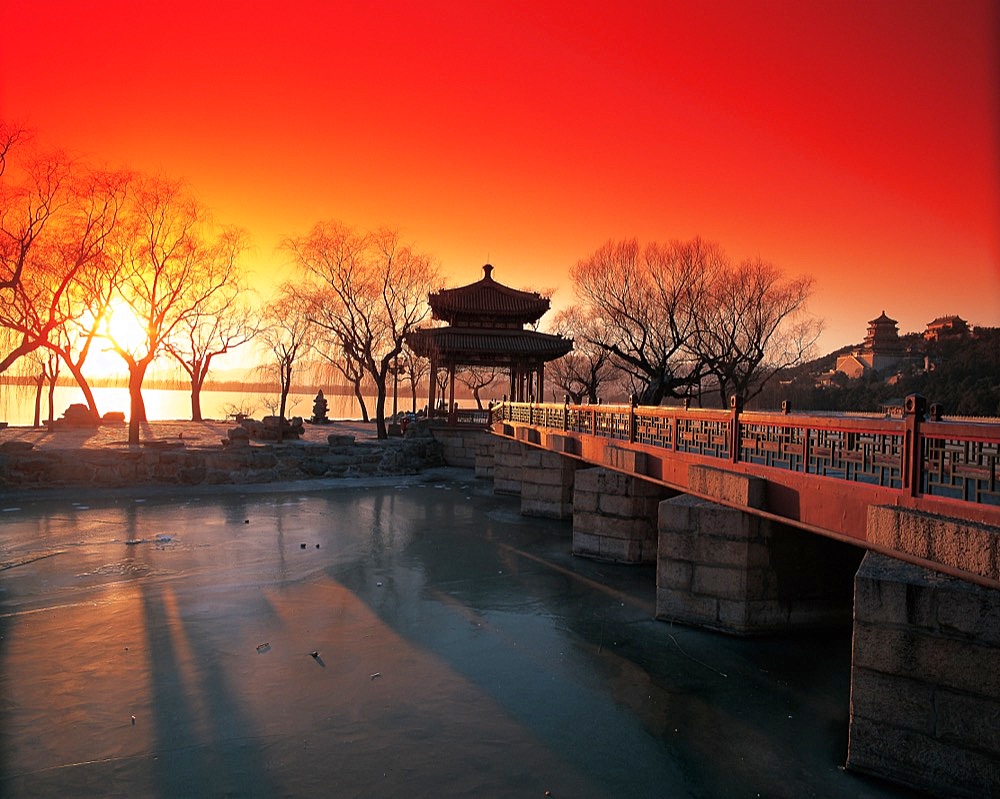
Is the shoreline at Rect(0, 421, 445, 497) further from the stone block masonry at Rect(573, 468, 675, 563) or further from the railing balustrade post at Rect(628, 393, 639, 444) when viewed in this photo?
the railing balustrade post at Rect(628, 393, 639, 444)

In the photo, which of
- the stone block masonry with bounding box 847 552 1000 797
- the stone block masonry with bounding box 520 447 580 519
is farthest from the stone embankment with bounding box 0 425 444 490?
the stone block masonry with bounding box 847 552 1000 797

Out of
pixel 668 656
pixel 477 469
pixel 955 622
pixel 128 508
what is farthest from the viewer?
pixel 477 469

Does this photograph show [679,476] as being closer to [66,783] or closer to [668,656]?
[668,656]

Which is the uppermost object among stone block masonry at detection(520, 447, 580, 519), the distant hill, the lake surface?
the distant hill

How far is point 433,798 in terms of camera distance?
18.0 ft

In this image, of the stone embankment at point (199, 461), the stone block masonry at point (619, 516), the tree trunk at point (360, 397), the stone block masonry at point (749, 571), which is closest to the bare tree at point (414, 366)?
the tree trunk at point (360, 397)

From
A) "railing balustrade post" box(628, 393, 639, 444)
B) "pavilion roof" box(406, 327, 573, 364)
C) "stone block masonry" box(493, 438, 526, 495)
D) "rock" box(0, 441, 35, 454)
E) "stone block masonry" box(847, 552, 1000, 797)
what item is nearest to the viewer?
"stone block masonry" box(847, 552, 1000, 797)

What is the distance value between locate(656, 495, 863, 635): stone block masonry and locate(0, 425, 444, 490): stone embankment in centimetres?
1812

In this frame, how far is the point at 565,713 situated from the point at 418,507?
44.5 ft

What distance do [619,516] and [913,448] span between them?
826 centimetres

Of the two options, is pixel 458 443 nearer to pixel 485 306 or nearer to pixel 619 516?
pixel 485 306

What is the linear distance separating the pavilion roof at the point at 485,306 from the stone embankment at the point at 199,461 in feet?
20.9

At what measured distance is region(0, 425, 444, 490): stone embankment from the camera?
20547mm

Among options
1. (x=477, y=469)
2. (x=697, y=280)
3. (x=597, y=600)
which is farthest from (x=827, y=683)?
(x=697, y=280)
